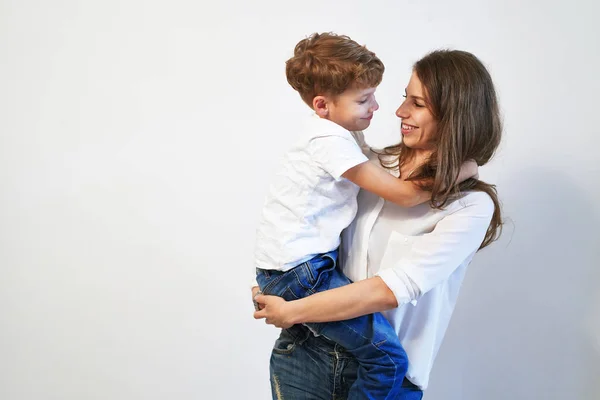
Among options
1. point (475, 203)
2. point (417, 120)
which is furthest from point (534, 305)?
point (417, 120)

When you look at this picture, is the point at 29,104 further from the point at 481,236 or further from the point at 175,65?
the point at 481,236

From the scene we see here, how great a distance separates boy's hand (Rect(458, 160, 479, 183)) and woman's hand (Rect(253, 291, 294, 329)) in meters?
0.49

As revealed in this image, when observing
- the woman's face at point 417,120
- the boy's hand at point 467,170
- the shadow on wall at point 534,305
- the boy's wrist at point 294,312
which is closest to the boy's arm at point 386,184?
the boy's hand at point 467,170

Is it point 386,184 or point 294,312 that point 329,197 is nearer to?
point 386,184

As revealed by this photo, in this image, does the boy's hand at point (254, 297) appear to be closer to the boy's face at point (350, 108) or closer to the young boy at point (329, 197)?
the young boy at point (329, 197)

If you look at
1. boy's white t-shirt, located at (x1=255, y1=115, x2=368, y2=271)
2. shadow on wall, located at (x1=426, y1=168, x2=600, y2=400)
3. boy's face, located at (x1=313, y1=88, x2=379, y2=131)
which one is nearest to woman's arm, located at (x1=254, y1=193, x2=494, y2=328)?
boy's white t-shirt, located at (x1=255, y1=115, x2=368, y2=271)

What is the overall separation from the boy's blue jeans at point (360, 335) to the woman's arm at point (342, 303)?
5cm

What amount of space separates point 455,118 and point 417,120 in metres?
0.10

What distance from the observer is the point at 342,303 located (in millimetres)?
1375

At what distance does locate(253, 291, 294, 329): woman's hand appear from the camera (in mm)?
1425

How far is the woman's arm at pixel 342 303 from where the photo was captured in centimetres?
137

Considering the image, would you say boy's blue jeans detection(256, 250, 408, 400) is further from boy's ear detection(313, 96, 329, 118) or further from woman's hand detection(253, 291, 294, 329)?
boy's ear detection(313, 96, 329, 118)

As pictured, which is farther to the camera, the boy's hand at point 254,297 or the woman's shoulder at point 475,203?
the boy's hand at point 254,297

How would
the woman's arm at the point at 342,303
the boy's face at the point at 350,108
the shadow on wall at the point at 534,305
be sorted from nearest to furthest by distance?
the woman's arm at the point at 342,303 → the boy's face at the point at 350,108 → the shadow on wall at the point at 534,305
